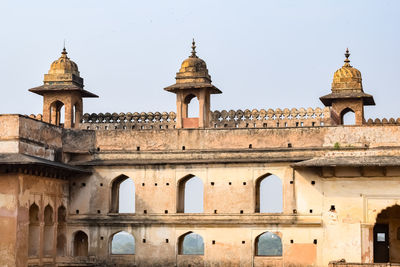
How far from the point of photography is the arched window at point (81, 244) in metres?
25.3

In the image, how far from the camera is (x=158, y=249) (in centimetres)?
2403

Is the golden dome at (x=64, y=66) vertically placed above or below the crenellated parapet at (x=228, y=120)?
above

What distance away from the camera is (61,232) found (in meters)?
24.7

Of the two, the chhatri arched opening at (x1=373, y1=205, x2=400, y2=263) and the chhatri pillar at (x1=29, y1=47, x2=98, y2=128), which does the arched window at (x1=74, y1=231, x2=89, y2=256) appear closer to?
the chhatri pillar at (x1=29, y1=47, x2=98, y2=128)

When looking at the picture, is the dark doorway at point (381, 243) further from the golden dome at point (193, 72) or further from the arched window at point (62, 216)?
the arched window at point (62, 216)

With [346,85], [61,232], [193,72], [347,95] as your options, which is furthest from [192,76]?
[61,232]

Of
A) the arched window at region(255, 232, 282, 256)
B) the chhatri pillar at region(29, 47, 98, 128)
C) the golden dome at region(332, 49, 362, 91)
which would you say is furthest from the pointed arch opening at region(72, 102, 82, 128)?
the arched window at region(255, 232, 282, 256)

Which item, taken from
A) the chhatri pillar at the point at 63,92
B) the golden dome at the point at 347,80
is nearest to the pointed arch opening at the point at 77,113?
the chhatri pillar at the point at 63,92

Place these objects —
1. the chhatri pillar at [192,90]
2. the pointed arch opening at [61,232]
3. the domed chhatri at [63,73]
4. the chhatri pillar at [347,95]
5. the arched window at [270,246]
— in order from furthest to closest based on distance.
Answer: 1. the arched window at [270,246]
2. the chhatri pillar at [347,95]
3. the domed chhatri at [63,73]
4. the chhatri pillar at [192,90]
5. the pointed arch opening at [61,232]

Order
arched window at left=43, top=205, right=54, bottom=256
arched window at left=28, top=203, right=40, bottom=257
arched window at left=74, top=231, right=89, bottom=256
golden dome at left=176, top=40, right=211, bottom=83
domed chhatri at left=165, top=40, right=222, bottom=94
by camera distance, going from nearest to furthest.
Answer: arched window at left=28, top=203, right=40, bottom=257
arched window at left=43, top=205, right=54, bottom=256
domed chhatri at left=165, top=40, right=222, bottom=94
golden dome at left=176, top=40, right=211, bottom=83
arched window at left=74, top=231, right=89, bottom=256

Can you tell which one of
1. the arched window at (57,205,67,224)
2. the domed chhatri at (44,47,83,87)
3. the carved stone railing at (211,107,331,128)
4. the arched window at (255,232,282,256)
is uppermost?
the domed chhatri at (44,47,83,87)

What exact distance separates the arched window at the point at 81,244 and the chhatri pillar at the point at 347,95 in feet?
27.9

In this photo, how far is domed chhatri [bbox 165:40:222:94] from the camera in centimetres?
2502

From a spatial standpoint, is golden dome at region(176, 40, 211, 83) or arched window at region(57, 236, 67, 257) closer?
arched window at region(57, 236, 67, 257)
